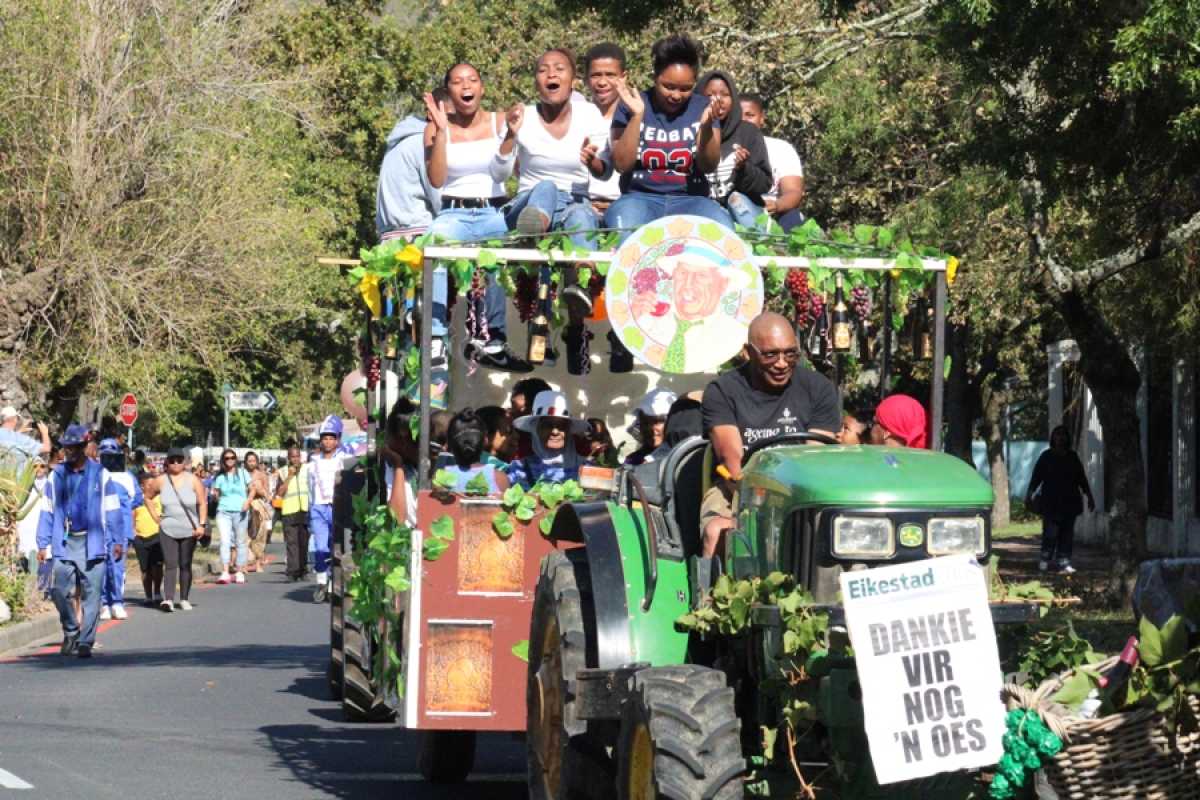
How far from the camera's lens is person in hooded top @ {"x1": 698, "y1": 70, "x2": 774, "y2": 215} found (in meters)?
11.5

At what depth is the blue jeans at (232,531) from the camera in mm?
27219

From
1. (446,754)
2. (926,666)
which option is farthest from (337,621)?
(926,666)

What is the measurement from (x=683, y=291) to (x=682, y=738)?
378cm

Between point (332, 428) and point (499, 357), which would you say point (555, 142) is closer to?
point (499, 357)

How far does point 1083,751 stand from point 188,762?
697 cm

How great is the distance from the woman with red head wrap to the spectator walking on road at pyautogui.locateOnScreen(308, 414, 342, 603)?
14306mm

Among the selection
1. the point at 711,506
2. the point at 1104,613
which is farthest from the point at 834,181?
the point at 711,506

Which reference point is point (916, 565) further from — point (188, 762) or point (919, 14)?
point (919, 14)

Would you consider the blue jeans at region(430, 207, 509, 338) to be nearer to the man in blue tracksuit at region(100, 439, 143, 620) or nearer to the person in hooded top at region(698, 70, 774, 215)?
the person in hooded top at region(698, 70, 774, 215)

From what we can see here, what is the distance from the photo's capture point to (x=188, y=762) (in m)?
11.4

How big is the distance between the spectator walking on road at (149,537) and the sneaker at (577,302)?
13.1m

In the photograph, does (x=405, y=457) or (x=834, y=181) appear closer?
(x=405, y=457)

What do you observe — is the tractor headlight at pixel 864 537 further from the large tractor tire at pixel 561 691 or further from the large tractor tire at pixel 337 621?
the large tractor tire at pixel 337 621

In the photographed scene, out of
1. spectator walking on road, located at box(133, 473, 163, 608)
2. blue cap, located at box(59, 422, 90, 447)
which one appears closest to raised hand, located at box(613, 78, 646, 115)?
blue cap, located at box(59, 422, 90, 447)
